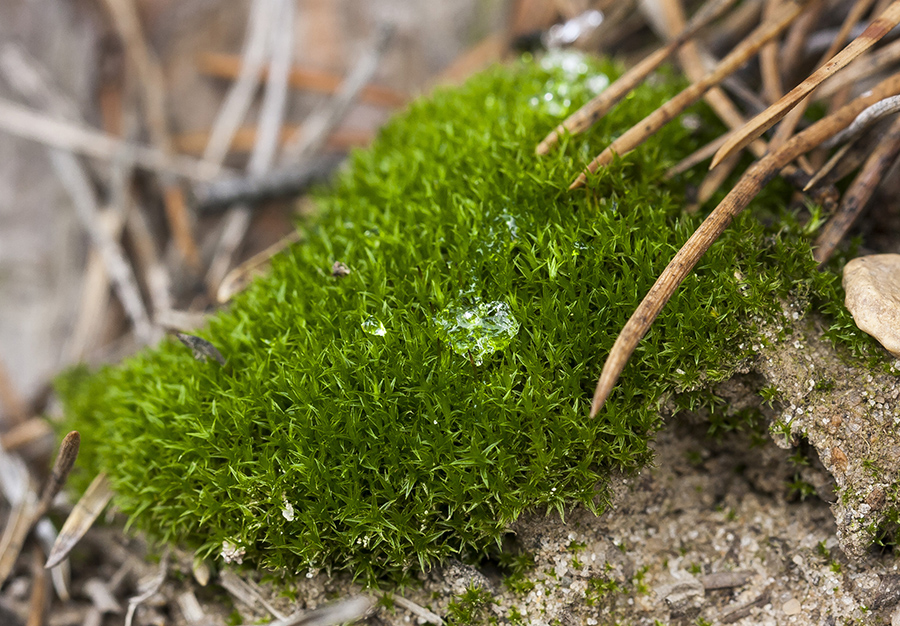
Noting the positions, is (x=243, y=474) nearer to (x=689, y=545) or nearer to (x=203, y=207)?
(x=689, y=545)

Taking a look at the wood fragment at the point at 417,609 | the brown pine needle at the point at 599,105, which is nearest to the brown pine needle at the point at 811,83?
the brown pine needle at the point at 599,105

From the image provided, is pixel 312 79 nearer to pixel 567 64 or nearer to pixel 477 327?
pixel 567 64

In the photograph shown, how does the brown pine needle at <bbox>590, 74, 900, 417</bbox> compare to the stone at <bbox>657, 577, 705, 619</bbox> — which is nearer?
the brown pine needle at <bbox>590, 74, 900, 417</bbox>

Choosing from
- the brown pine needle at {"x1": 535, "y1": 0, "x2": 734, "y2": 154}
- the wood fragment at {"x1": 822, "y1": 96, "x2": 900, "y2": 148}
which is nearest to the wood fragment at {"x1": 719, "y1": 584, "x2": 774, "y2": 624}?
the wood fragment at {"x1": 822, "y1": 96, "x2": 900, "y2": 148}

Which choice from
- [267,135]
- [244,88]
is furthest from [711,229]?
[244,88]

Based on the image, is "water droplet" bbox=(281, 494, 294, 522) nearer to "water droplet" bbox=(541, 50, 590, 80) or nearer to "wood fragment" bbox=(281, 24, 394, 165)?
"water droplet" bbox=(541, 50, 590, 80)

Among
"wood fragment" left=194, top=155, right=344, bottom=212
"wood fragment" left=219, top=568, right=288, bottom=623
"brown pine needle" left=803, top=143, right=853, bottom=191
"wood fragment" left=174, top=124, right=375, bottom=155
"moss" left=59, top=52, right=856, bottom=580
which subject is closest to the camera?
"moss" left=59, top=52, right=856, bottom=580
